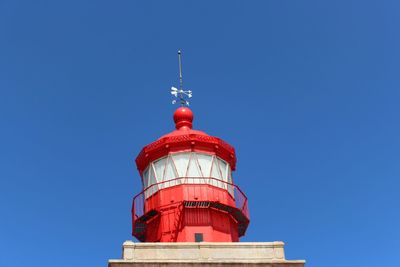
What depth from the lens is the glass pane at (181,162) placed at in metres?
23.0

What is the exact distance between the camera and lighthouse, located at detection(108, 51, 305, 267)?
19.2 meters

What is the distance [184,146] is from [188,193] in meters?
2.18

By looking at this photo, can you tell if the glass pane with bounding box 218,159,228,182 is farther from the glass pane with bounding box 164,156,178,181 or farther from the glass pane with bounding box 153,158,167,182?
the glass pane with bounding box 153,158,167,182

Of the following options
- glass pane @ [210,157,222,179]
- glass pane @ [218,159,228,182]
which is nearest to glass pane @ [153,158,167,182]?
glass pane @ [210,157,222,179]

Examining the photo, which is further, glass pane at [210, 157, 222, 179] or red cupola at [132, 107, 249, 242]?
glass pane at [210, 157, 222, 179]

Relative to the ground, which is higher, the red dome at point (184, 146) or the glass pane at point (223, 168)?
the red dome at point (184, 146)

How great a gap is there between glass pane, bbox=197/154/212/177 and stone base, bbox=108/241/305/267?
14.3 feet

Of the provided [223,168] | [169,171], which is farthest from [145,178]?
[223,168]

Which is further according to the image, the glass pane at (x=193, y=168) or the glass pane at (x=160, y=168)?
the glass pane at (x=160, y=168)

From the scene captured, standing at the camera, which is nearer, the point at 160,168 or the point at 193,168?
the point at 193,168

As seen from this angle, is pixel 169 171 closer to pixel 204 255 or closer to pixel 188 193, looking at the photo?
pixel 188 193

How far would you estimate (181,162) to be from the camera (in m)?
23.3

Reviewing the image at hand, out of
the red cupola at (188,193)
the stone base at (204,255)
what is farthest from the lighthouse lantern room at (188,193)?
the stone base at (204,255)

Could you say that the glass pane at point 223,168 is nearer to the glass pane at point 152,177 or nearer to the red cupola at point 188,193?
the red cupola at point 188,193
